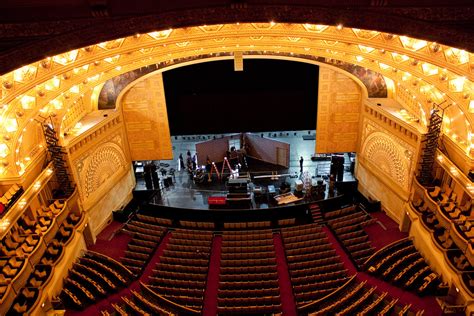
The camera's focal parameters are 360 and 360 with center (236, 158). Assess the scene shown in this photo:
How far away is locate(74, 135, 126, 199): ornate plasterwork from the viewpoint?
16.8 metres

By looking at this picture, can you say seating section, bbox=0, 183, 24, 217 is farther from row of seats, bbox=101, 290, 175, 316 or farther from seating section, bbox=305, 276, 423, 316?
seating section, bbox=305, 276, 423, 316

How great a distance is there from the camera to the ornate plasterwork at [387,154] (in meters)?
16.3

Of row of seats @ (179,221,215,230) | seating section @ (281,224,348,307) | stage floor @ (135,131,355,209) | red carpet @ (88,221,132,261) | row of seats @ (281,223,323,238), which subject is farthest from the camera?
stage floor @ (135,131,355,209)

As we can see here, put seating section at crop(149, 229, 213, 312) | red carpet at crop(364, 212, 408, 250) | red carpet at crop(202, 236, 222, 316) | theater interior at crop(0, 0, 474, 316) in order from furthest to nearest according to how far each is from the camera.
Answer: red carpet at crop(364, 212, 408, 250) < seating section at crop(149, 229, 213, 312) < red carpet at crop(202, 236, 222, 316) < theater interior at crop(0, 0, 474, 316)

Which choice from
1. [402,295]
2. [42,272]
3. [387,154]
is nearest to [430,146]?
[387,154]

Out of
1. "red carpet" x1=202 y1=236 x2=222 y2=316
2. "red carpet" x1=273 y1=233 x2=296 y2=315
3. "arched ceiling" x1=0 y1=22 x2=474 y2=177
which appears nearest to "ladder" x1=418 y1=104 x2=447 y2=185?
"arched ceiling" x1=0 y1=22 x2=474 y2=177

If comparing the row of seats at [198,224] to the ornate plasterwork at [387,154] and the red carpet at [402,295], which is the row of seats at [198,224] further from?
the ornate plasterwork at [387,154]

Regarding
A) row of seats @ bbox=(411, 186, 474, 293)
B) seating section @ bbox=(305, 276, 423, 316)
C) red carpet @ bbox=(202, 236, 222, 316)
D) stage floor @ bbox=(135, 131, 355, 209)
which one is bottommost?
red carpet @ bbox=(202, 236, 222, 316)

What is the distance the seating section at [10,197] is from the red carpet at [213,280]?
7881mm

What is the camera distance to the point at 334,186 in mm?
20109

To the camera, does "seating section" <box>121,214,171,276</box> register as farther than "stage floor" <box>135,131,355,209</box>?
No

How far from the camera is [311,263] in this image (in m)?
15.1

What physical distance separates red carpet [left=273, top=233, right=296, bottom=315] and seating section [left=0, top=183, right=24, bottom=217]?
1049 cm

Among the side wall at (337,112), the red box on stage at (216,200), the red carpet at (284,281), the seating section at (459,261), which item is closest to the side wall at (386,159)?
the side wall at (337,112)
